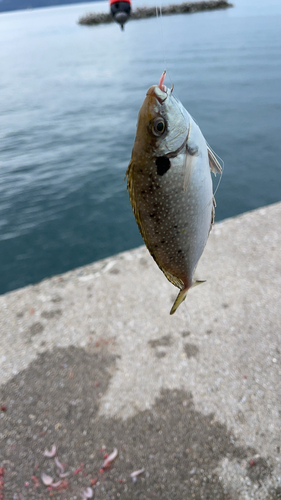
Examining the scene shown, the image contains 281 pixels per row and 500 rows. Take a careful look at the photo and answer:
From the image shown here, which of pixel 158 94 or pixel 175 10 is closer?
pixel 158 94

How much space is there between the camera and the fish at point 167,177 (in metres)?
1.12

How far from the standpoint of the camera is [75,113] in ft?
55.5

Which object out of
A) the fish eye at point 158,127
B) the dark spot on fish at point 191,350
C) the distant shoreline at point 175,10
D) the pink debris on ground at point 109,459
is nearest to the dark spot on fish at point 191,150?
the fish eye at point 158,127

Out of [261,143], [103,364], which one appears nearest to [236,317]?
[103,364]

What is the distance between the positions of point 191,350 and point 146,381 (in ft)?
2.00

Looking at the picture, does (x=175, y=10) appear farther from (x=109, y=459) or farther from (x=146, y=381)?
(x=109, y=459)

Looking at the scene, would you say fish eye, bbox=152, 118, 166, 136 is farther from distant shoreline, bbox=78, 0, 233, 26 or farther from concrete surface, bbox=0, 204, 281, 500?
distant shoreline, bbox=78, 0, 233, 26

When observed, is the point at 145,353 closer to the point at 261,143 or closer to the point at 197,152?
the point at 197,152

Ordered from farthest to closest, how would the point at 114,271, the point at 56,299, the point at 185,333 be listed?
the point at 114,271, the point at 56,299, the point at 185,333

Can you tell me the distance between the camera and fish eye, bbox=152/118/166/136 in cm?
112

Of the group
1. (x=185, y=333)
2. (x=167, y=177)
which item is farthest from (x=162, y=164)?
(x=185, y=333)

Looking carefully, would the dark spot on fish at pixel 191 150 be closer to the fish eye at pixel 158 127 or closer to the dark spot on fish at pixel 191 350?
the fish eye at pixel 158 127

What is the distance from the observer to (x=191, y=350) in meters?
3.63

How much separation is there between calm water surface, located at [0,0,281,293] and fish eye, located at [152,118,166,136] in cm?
23
